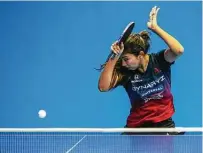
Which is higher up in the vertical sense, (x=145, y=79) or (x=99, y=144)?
(x=145, y=79)

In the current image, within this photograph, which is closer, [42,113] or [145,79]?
[145,79]

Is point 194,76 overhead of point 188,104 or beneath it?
overhead

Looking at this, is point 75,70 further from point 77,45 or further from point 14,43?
point 14,43

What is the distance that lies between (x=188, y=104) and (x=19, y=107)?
1766 mm

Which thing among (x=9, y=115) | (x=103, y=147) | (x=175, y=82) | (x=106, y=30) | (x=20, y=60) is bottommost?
(x=103, y=147)

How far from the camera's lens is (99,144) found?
1.78 meters

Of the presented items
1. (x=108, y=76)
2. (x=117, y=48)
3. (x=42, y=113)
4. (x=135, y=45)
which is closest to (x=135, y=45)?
(x=135, y=45)

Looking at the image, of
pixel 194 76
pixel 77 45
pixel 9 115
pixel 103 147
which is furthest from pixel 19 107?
pixel 103 147

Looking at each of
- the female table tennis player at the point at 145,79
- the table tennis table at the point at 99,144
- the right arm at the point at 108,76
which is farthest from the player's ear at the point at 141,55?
the table tennis table at the point at 99,144

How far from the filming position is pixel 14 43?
3.88 m

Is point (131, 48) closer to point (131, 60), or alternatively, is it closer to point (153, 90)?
point (131, 60)

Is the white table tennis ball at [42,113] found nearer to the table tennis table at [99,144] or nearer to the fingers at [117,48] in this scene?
the table tennis table at [99,144]

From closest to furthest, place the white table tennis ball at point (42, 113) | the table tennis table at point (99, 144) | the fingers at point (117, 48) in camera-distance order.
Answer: the table tennis table at point (99, 144)
the fingers at point (117, 48)
the white table tennis ball at point (42, 113)

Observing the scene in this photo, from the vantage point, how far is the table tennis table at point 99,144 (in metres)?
1.68
